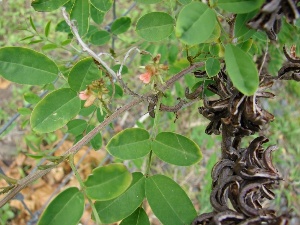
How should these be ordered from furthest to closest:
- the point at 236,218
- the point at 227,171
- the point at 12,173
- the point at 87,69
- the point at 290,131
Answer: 1. the point at 290,131
2. the point at 12,173
3. the point at 87,69
4. the point at 227,171
5. the point at 236,218

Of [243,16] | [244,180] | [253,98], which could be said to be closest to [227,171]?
[244,180]

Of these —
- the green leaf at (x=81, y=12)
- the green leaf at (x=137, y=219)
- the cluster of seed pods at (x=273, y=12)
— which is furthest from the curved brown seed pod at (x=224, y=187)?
the green leaf at (x=81, y=12)

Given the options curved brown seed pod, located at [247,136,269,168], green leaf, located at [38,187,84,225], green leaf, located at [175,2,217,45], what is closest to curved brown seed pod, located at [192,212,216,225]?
curved brown seed pod, located at [247,136,269,168]

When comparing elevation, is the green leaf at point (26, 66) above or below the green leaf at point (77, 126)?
above

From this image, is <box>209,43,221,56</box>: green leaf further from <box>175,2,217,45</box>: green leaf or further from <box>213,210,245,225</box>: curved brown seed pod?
<box>213,210,245,225</box>: curved brown seed pod

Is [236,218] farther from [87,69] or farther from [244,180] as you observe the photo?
[87,69]

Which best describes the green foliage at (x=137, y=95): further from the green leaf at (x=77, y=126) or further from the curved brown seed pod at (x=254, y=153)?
the green leaf at (x=77, y=126)
